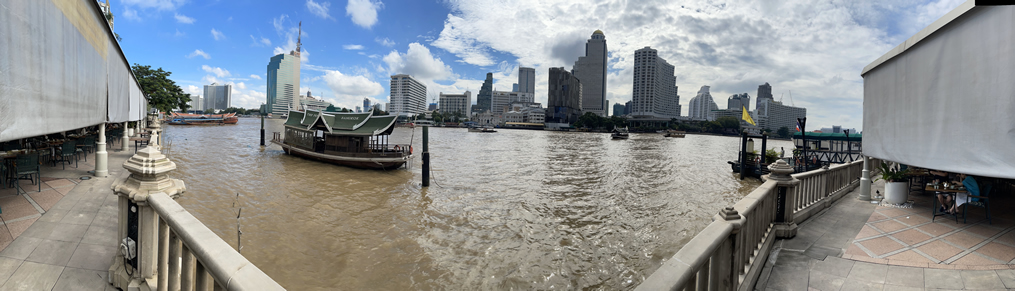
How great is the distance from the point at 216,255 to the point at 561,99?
167360 millimetres

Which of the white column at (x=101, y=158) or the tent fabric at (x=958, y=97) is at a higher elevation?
the tent fabric at (x=958, y=97)

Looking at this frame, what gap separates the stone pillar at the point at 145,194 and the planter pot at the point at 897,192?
1129 cm

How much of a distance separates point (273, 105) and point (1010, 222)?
180514mm

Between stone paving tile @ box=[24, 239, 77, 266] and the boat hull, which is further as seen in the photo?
the boat hull

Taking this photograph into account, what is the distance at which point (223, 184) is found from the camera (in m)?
14.9

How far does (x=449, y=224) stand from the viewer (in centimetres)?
1064

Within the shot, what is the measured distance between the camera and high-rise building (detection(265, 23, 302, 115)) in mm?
147750

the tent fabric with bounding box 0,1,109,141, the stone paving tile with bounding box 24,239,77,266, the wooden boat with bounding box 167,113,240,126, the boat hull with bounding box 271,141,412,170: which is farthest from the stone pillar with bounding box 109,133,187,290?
the wooden boat with bounding box 167,113,240,126

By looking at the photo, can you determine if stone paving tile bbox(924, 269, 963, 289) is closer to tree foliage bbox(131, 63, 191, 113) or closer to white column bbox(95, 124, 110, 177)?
white column bbox(95, 124, 110, 177)

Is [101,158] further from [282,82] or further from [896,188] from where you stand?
[282,82]

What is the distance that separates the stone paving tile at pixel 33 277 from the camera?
151 inches

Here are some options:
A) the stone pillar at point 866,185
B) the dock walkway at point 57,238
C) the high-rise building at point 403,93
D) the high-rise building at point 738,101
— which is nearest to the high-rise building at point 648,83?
the high-rise building at point 738,101

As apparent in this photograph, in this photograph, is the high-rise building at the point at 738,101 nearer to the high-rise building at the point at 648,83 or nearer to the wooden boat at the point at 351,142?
the high-rise building at the point at 648,83

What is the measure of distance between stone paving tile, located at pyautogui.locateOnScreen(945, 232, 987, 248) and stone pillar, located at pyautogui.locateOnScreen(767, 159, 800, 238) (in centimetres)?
196
